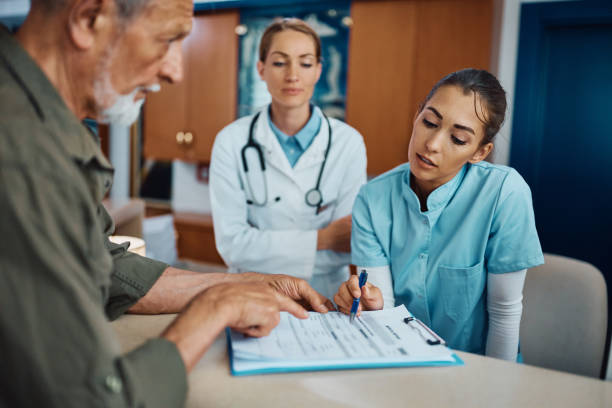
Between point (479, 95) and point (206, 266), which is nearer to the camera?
point (479, 95)

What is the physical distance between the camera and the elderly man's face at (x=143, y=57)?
723 mm

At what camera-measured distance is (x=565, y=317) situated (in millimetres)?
1295

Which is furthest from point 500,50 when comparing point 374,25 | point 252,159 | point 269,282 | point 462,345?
point 269,282

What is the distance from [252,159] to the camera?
1838 millimetres

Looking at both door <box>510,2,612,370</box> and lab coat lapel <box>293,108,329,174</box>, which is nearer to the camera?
lab coat lapel <box>293,108,329,174</box>

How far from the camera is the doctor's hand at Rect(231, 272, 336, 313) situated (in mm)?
1053

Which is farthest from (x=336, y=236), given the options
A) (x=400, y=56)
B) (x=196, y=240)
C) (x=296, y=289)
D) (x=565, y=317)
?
(x=196, y=240)

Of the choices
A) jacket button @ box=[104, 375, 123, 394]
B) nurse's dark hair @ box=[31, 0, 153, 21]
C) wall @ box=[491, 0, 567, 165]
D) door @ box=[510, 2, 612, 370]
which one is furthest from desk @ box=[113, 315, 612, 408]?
door @ box=[510, 2, 612, 370]

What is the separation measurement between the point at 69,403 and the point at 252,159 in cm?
136

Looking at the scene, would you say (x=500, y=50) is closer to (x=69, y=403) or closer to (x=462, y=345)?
(x=462, y=345)

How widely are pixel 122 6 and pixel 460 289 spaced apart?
1.03 metres

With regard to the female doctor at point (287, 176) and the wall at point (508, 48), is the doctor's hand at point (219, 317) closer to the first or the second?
the female doctor at point (287, 176)

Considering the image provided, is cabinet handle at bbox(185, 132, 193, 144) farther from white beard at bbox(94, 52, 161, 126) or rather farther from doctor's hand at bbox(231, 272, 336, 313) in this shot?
white beard at bbox(94, 52, 161, 126)

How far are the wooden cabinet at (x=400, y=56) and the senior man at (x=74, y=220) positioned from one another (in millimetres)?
2469
